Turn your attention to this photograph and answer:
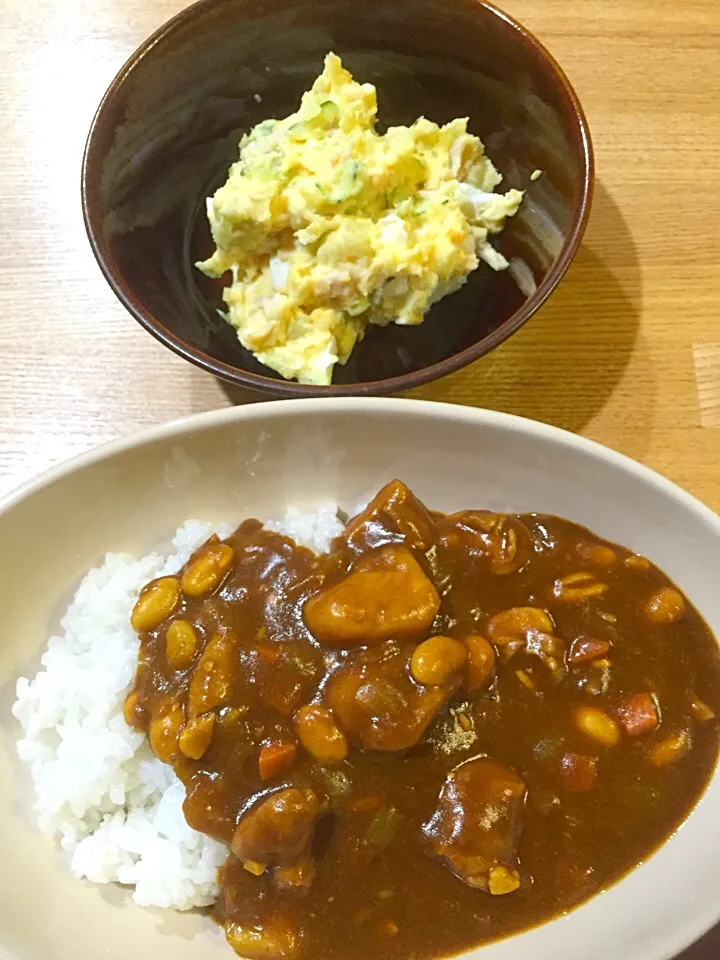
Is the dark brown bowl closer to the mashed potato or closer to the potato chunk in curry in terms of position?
the mashed potato

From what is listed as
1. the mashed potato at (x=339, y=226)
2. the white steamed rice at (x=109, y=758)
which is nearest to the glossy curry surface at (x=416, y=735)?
the white steamed rice at (x=109, y=758)

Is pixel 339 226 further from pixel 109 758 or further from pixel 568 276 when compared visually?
pixel 109 758

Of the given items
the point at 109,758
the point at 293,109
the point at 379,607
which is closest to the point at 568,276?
the point at 293,109

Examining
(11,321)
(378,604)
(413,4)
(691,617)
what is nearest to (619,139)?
(413,4)

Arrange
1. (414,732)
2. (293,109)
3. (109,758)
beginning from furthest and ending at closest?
(293,109) → (109,758) → (414,732)

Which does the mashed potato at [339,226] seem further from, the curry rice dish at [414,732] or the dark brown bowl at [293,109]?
the curry rice dish at [414,732]

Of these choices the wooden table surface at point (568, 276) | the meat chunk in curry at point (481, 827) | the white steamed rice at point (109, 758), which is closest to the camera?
the meat chunk in curry at point (481, 827)
